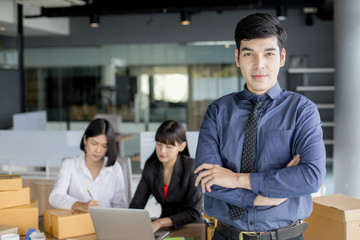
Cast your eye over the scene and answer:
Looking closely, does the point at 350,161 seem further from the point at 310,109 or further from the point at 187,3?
the point at 187,3

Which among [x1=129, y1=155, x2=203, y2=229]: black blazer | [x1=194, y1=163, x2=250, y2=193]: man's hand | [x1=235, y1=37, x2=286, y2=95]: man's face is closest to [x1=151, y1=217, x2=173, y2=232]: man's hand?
[x1=129, y1=155, x2=203, y2=229]: black blazer

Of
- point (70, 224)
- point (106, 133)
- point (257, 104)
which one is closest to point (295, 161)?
point (257, 104)

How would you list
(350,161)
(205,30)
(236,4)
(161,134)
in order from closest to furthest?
(161,134) → (350,161) → (236,4) → (205,30)

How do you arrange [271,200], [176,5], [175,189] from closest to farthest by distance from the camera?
[271,200]
[175,189]
[176,5]

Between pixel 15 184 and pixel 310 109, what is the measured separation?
1.71m

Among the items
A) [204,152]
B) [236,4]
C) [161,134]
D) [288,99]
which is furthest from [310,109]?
[236,4]

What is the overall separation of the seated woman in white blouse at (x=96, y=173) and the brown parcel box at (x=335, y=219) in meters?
1.39

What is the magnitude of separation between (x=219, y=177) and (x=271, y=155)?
8.1 inches

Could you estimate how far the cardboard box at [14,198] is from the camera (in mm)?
2436

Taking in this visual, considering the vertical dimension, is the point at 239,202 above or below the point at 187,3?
below

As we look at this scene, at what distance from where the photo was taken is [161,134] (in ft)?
9.56

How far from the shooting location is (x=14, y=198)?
2.47 metres

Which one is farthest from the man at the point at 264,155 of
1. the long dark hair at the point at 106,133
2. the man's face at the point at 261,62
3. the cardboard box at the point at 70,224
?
the long dark hair at the point at 106,133

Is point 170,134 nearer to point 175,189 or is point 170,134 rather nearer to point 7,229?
point 175,189
